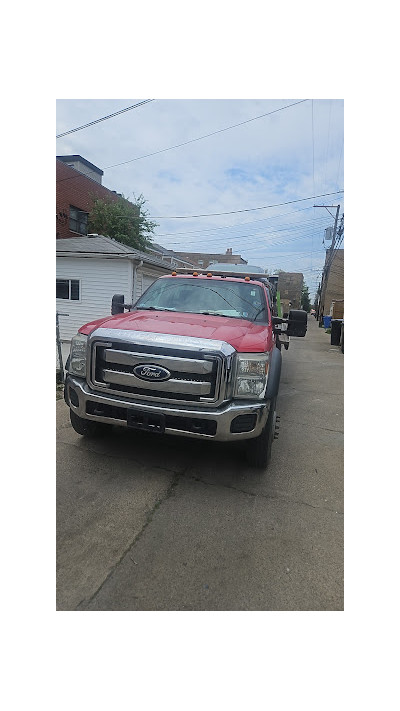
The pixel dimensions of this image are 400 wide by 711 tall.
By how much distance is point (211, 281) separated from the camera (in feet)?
14.4

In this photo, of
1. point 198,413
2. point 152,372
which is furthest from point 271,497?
point 152,372

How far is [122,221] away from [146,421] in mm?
18370

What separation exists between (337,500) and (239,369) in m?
1.32

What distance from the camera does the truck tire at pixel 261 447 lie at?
3.19 metres

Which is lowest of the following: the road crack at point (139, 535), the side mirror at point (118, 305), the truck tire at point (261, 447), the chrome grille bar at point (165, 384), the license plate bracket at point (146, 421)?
the road crack at point (139, 535)

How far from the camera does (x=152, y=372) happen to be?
285 cm

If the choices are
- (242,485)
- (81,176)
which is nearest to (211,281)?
(242,485)

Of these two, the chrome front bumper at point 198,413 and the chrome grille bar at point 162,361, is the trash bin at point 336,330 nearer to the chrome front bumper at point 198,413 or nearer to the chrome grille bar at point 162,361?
the chrome front bumper at point 198,413

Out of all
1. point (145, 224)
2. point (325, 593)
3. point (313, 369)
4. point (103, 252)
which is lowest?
point (325, 593)

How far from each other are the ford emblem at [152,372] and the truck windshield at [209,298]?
117 cm

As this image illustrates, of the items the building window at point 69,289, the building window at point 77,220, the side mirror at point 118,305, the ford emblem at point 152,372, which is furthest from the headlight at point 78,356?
the building window at point 77,220

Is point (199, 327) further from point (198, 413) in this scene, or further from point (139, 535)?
point (139, 535)

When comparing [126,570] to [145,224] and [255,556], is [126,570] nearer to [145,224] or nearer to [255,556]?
[255,556]
